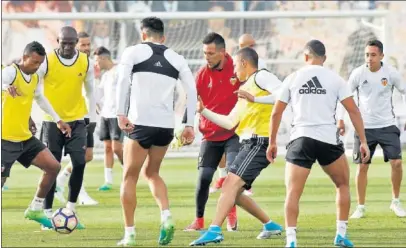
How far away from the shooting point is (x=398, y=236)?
1296 cm

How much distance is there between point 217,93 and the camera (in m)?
13.8

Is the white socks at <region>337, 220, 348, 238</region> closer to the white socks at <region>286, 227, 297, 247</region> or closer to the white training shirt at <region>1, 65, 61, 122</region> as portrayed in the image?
the white socks at <region>286, 227, 297, 247</region>

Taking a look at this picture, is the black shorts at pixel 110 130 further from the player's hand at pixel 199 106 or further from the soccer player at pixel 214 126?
the player's hand at pixel 199 106

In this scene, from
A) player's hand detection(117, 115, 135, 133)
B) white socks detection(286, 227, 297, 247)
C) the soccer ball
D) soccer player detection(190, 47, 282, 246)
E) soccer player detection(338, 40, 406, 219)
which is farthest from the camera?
soccer player detection(338, 40, 406, 219)

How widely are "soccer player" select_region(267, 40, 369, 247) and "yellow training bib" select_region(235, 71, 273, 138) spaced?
1098 mm

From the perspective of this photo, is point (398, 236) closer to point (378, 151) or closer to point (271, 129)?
point (271, 129)

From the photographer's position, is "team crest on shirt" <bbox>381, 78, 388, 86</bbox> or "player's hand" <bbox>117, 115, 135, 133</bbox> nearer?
"player's hand" <bbox>117, 115, 135, 133</bbox>

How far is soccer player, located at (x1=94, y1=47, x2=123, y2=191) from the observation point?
19.7 metres

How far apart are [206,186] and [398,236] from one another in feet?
7.50

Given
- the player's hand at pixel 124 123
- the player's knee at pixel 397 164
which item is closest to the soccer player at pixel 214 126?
the player's hand at pixel 124 123

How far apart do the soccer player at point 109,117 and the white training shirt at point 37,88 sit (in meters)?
5.39

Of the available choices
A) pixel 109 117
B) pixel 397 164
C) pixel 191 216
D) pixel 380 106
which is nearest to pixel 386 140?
pixel 397 164

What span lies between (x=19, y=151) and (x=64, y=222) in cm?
113

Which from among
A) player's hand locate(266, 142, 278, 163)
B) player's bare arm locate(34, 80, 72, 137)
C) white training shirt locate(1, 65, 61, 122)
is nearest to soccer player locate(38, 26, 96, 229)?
white training shirt locate(1, 65, 61, 122)
